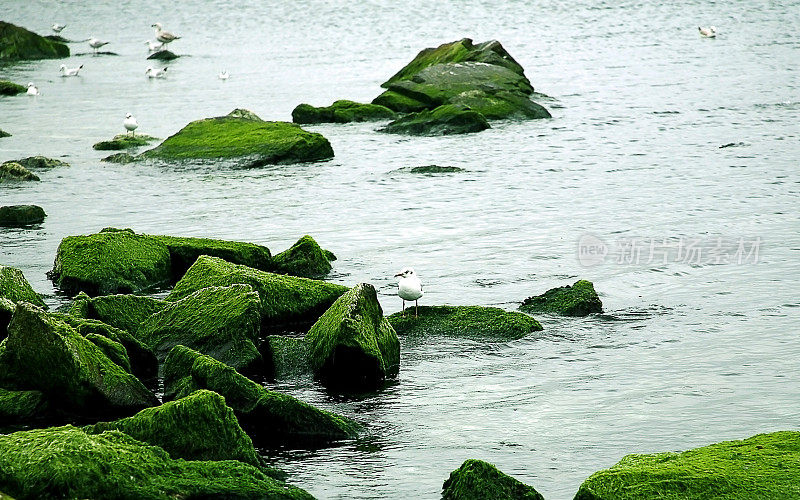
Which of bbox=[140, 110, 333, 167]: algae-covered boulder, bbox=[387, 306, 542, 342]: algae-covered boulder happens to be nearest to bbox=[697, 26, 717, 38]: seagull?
bbox=[140, 110, 333, 167]: algae-covered boulder

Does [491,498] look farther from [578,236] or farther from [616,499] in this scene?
[578,236]

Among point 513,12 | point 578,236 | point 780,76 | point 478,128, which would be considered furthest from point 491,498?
point 513,12

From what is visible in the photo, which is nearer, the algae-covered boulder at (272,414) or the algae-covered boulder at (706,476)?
the algae-covered boulder at (706,476)

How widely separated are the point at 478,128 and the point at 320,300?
46.8 feet

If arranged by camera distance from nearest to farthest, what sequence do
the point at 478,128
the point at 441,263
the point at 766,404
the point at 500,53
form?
the point at 766,404, the point at 441,263, the point at 478,128, the point at 500,53

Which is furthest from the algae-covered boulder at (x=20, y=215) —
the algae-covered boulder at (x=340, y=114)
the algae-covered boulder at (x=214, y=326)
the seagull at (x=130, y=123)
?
the algae-covered boulder at (x=340, y=114)

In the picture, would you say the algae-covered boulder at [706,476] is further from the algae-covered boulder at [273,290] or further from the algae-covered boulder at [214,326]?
the algae-covered boulder at [273,290]

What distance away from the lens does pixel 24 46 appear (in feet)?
152

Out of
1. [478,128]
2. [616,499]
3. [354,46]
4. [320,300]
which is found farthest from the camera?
[354,46]

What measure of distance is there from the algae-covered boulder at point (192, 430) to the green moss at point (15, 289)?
4.15 meters

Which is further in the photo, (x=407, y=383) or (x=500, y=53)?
(x=500, y=53)

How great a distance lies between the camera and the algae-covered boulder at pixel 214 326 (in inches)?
412

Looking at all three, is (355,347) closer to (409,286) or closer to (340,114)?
(409,286)

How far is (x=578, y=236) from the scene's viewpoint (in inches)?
629
